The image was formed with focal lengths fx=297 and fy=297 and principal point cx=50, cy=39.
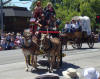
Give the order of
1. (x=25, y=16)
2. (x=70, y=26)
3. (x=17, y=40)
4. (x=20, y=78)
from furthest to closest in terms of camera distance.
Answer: (x=25, y=16)
(x=17, y=40)
(x=70, y=26)
(x=20, y=78)

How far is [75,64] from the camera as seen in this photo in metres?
14.0

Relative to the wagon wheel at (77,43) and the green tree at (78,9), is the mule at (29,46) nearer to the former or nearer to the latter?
the wagon wheel at (77,43)

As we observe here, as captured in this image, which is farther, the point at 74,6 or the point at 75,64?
the point at 74,6

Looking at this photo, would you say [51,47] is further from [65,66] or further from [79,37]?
[79,37]

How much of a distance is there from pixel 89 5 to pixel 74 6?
2283mm

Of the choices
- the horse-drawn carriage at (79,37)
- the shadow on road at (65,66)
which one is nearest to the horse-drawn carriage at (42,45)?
the shadow on road at (65,66)

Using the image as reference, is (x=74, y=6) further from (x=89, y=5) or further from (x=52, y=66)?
(x=52, y=66)

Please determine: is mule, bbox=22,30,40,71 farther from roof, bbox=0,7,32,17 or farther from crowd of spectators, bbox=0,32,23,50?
roof, bbox=0,7,32,17

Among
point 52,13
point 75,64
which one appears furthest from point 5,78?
point 75,64

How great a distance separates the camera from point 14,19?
42.7m

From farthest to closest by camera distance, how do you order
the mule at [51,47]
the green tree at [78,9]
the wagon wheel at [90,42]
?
the green tree at [78,9]
the wagon wheel at [90,42]
the mule at [51,47]

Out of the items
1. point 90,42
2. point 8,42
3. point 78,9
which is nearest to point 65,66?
point 90,42

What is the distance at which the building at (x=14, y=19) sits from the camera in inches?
1668

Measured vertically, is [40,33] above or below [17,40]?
above
